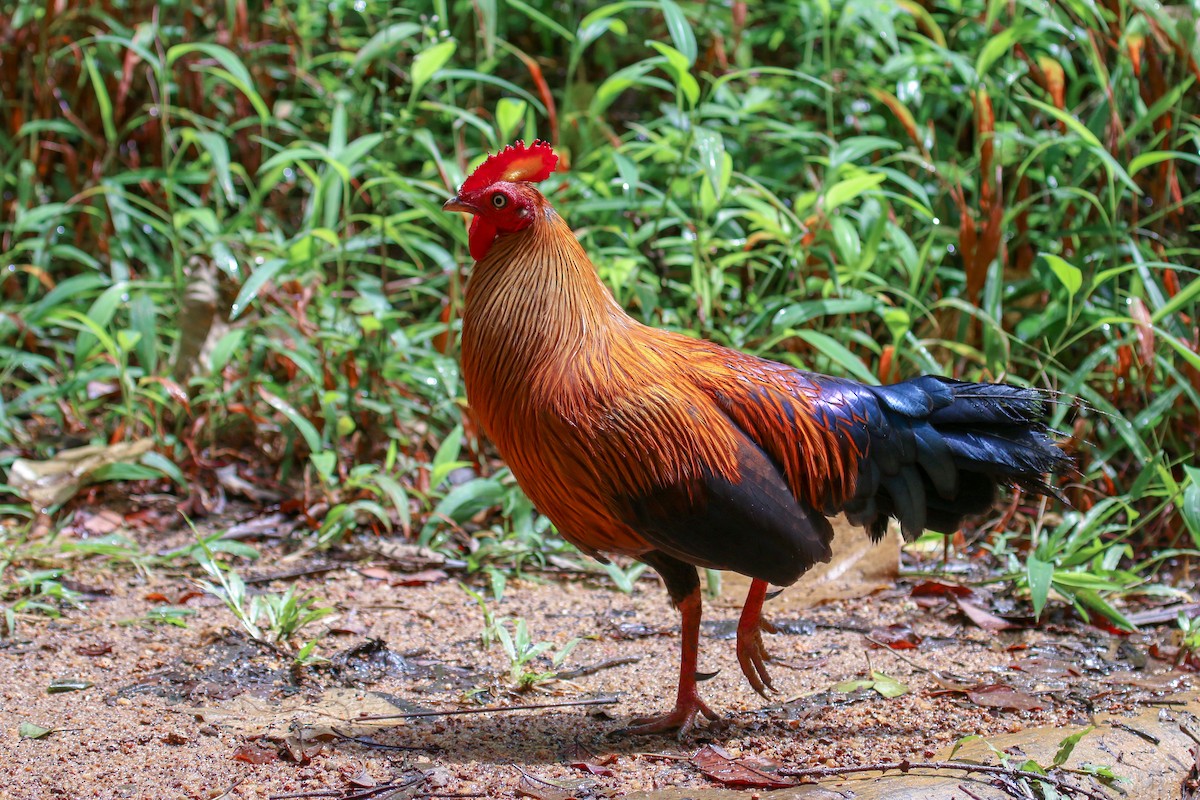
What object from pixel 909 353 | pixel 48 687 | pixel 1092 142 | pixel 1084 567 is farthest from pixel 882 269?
pixel 48 687

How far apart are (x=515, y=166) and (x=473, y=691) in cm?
161

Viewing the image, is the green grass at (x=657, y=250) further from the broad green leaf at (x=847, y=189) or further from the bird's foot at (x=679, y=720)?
the bird's foot at (x=679, y=720)

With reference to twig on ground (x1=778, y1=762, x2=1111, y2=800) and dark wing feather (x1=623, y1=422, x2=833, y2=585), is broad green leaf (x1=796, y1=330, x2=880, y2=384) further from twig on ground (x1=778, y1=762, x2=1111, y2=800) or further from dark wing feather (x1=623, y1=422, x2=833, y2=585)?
twig on ground (x1=778, y1=762, x2=1111, y2=800)

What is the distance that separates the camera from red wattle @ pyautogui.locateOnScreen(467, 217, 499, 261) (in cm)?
326

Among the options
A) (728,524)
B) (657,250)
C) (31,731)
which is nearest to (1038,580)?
(728,524)

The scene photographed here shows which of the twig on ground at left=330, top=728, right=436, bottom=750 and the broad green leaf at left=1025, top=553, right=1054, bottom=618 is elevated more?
the broad green leaf at left=1025, top=553, right=1054, bottom=618

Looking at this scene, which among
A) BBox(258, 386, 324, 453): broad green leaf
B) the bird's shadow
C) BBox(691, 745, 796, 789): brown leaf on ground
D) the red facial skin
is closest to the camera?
BBox(691, 745, 796, 789): brown leaf on ground

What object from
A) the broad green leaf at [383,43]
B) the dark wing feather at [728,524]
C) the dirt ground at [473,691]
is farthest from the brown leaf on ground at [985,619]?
the broad green leaf at [383,43]

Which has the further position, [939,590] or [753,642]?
[939,590]

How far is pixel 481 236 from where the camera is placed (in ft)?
10.7

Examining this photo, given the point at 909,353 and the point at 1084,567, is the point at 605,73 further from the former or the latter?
the point at 1084,567

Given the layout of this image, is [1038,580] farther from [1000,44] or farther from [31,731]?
[31,731]

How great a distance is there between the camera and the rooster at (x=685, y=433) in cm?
311

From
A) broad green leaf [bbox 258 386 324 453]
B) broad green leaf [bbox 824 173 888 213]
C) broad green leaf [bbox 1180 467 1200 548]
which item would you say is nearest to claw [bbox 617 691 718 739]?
broad green leaf [bbox 1180 467 1200 548]
